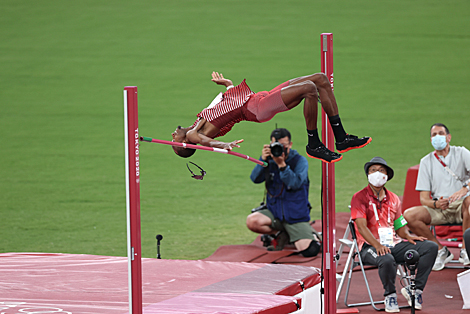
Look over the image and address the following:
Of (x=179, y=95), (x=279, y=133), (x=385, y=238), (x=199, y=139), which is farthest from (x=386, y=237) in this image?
(x=179, y=95)

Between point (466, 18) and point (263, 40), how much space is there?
4.22 m

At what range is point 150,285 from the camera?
4.55m

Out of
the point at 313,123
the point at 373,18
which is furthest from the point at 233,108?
the point at 373,18

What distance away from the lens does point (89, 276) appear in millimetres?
4848

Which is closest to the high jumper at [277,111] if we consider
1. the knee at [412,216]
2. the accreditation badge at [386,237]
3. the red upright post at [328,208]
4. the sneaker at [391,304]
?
the red upright post at [328,208]

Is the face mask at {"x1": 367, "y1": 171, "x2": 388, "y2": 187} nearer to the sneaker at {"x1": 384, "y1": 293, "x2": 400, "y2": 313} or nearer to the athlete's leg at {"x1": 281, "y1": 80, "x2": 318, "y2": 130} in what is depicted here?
the sneaker at {"x1": 384, "y1": 293, "x2": 400, "y2": 313}

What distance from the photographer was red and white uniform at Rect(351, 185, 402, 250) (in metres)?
5.05

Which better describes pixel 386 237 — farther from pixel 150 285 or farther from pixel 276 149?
pixel 150 285

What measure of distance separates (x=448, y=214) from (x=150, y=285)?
2.89 m

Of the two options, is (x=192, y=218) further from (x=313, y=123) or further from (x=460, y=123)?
(x=460, y=123)

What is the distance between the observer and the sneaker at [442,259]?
19.0ft

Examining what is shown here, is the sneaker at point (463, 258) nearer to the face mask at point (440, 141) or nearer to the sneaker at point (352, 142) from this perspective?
the face mask at point (440, 141)

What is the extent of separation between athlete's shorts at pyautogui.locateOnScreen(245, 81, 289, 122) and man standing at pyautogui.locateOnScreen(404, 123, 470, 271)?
257cm

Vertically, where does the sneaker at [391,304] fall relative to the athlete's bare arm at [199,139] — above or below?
below
